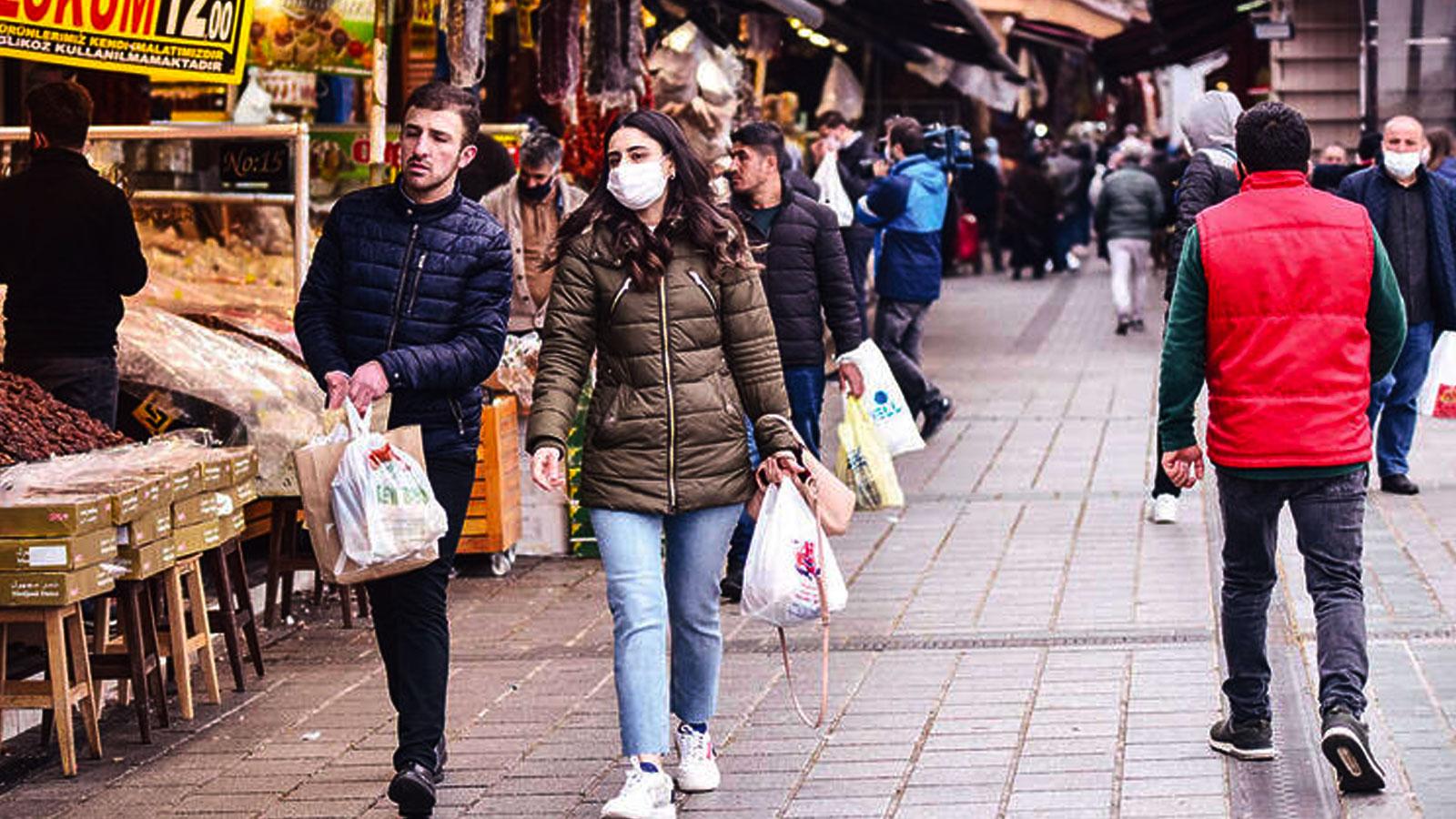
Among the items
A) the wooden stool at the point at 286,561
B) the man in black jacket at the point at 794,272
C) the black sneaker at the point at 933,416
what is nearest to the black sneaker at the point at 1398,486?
the black sneaker at the point at 933,416

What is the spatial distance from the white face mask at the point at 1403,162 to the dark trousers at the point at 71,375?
20.0 feet

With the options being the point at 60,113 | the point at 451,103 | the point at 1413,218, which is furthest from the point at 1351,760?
the point at 1413,218

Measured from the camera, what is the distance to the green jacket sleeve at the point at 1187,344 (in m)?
6.48

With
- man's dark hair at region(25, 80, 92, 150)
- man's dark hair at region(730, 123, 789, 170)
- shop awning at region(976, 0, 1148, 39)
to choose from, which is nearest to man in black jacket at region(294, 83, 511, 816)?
man's dark hair at region(25, 80, 92, 150)

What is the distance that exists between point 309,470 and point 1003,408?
10.8 m

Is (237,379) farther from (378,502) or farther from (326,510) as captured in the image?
(378,502)

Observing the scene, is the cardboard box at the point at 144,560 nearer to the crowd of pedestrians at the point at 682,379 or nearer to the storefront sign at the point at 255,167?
the crowd of pedestrians at the point at 682,379

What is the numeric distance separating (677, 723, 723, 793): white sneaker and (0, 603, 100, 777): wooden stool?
1823 millimetres

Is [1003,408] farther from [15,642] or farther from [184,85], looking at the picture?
[15,642]

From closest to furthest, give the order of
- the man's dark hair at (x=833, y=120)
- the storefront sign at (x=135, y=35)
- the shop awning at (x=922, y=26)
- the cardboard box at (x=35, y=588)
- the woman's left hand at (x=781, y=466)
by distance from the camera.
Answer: the woman's left hand at (x=781, y=466) → the cardboard box at (x=35, y=588) → the storefront sign at (x=135, y=35) → the man's dark hair at (x=833, y=120) → the shop awning at (x=922, y=26)

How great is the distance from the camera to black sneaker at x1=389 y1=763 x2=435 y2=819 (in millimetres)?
6297

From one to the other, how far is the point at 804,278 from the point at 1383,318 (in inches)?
140

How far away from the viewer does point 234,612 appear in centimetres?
820

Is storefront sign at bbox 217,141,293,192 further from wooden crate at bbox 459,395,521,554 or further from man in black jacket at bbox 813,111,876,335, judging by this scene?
man in black jacket at bbox 813,111,876,335
